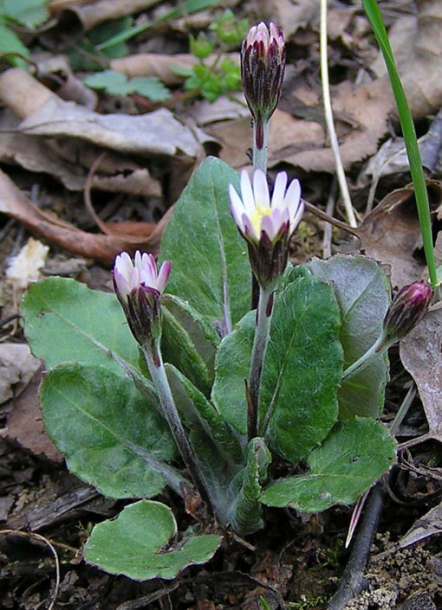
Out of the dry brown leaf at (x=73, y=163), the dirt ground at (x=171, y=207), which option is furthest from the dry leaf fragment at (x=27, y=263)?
the dry brown leaf at (x=73, y=163)

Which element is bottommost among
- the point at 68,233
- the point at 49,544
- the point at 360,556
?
the point at 49,544

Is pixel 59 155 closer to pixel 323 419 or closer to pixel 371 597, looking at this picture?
pixel 323 419

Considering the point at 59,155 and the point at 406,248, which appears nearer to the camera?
the point at 406,248

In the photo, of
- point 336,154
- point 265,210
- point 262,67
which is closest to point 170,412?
point 265,210

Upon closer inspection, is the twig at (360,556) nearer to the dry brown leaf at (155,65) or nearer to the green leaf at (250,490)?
the green leaf at (250,490)

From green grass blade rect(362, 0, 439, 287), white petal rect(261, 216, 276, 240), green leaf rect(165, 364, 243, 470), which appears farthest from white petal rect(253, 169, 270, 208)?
green leaf rect(165, 364, 243, 470)

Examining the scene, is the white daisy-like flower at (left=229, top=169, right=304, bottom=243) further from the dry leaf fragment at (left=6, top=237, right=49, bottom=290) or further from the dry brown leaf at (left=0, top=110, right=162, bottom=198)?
the dry brown leaf at (left=0, top=110, right=162, bottom=198)

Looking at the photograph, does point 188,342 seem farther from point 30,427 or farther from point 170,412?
point 30,427

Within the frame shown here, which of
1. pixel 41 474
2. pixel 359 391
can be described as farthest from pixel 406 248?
pixel 41 474
